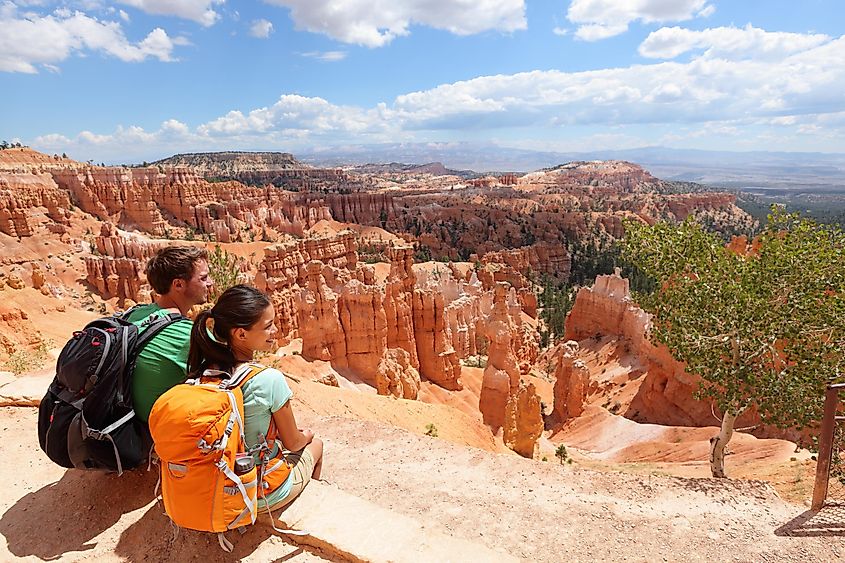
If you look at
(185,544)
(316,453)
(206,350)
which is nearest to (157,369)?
(206,350)

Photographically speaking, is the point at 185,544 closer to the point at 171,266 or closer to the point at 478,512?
the point at 171,266

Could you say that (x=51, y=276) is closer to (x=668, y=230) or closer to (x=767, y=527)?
(x=668, y=230)

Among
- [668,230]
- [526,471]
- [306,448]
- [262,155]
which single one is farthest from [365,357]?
[262,155]

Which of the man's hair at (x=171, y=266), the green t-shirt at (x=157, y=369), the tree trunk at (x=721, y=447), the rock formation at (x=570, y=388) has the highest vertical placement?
the man's hair at (x=171, y=266)

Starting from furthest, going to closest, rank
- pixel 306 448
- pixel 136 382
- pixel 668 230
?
pixel 668 230, pixel 306 448, pixel 136 382

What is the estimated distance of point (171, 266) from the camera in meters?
4.07

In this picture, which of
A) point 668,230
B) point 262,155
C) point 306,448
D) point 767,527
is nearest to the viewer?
point 306,448

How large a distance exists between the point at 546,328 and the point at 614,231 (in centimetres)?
5431

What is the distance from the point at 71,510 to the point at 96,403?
4.21 ft

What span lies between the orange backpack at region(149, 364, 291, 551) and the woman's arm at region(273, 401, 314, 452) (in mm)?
296

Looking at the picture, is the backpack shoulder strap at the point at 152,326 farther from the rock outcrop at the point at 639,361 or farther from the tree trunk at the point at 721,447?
the rock outcrop at the point at 639,361

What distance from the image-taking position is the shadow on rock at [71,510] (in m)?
3.71

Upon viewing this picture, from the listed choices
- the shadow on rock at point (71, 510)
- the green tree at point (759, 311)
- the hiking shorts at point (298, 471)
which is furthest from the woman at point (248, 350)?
the green tree at point (759, 311)

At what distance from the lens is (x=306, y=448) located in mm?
3953
